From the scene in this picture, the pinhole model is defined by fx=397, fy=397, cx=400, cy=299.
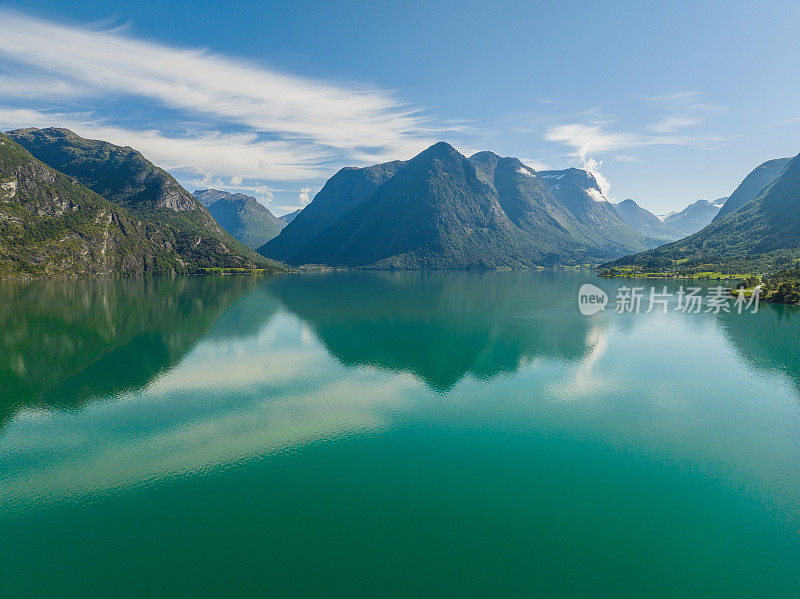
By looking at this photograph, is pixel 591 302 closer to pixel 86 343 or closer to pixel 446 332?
pixel 446 332

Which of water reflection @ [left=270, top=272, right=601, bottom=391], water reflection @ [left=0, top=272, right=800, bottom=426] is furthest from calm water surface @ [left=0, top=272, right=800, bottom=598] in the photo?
water reflection @ [left=270, top=272, right=601, bottom=391]

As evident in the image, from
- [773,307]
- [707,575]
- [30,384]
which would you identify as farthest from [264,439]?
[773,307]

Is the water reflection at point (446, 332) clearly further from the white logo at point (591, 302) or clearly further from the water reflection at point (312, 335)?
the white logo at point (591, 302)

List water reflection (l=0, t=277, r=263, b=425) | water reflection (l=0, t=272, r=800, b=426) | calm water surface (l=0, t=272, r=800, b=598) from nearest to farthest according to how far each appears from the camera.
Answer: calm water surface (l=0, t=272, r=800, b=598) → water reflection (l=0, t=277, r=263, b=425) → water reflection (l=0, t=272, r=800, b=426)

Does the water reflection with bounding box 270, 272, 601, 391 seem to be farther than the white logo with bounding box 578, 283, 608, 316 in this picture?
No

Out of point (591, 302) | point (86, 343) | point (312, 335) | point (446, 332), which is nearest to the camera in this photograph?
point (86, 343)

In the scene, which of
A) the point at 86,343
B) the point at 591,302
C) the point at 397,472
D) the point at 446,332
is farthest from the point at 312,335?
the point at 591,302

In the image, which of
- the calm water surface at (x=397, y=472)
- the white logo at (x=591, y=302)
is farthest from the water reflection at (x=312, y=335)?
the white logo at (x=591, y=302)

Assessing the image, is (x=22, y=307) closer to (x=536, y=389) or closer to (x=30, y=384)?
(x=30, y=384)

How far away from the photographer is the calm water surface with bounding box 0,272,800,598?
2088 centimetres

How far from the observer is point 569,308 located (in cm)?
12488

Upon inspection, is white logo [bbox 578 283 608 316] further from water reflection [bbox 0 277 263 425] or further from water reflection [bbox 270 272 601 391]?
water reflection [bbox 0 277 263 425]

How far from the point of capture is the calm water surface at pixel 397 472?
68.5ft

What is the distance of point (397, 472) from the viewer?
101ft
